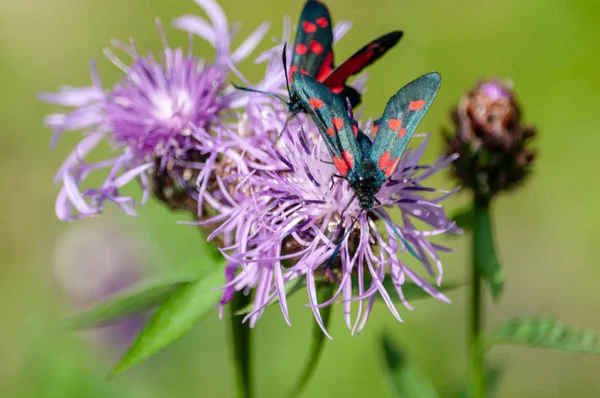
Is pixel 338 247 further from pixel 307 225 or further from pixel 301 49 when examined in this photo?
pixel 301 49

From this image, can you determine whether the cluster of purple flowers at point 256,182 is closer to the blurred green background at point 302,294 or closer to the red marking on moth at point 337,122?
the red marking on moth at point 337,122

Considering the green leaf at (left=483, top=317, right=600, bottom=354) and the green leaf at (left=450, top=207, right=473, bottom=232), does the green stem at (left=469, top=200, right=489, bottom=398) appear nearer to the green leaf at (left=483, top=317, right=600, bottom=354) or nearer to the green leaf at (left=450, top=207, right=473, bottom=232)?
the green leaf at (left=450, top=207, right=473, bottom=232)

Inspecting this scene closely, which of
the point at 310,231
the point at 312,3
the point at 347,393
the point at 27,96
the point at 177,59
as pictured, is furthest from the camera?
the point at 27,96

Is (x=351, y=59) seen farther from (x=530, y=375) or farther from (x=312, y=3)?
(x=530, y=375)

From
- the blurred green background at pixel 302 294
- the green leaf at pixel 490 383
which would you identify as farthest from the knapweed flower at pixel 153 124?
the blurred green background at pixel 302 294

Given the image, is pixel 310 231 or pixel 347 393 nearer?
pixel 310 231

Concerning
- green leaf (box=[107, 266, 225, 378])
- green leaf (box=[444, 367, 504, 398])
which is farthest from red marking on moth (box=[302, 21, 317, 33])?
green leaf (box=[444, 367, 504, 398])

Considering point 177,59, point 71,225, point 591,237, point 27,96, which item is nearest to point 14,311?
point 71,225
